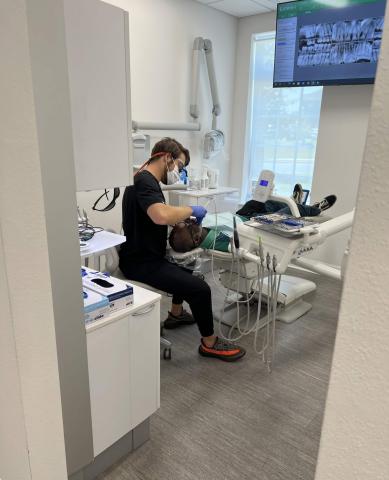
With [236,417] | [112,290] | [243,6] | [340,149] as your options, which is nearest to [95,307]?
[112,290]

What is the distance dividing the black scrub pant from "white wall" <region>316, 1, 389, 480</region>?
1605 mm

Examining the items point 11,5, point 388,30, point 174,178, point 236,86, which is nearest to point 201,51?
point 236,86

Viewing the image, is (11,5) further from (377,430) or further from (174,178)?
(174,178)

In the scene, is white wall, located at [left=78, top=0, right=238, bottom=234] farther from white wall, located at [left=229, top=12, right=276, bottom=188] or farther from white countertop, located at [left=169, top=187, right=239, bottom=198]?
white countertop, located at [left=169, top=187, right=239, bottom=198]

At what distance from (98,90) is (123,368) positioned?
1.04 m

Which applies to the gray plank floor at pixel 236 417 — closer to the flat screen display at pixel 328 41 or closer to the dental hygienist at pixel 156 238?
the dental hygienist at pixel 156 238

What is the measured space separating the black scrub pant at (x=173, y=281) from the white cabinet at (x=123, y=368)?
18.2 inches

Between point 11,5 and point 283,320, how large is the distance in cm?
261

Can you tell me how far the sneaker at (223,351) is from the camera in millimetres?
2359

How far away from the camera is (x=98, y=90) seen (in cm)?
122

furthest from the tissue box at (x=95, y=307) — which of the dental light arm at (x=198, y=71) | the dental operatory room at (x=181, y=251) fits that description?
the dental light arm at (x=198, y=71)

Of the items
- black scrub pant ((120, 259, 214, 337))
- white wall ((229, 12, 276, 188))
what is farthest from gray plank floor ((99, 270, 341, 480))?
white wall ((229, 12, 276, 188))

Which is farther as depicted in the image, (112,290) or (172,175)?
(172,175)

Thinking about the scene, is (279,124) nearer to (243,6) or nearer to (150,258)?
(243,6)
